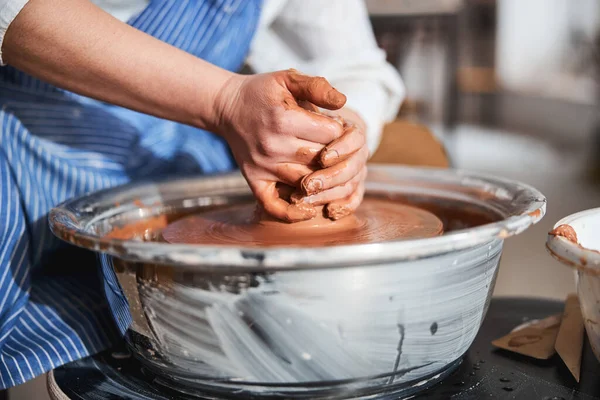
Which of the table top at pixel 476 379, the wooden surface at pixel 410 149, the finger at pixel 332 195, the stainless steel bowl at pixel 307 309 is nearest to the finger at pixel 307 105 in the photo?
the finger at pixel 332 195

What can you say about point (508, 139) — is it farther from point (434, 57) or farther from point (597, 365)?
point (597, 365)

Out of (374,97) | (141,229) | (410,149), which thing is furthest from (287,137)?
(410,149)

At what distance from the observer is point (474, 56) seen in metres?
6.61

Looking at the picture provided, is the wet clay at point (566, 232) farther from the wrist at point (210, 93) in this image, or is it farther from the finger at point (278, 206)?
the wrist at point (210, 93)

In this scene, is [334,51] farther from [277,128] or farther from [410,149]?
[277,128]

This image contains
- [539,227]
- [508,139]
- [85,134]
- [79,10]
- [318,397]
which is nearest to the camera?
[318,397]

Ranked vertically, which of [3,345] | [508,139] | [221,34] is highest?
[221,34]

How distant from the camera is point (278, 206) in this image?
82 centimetres

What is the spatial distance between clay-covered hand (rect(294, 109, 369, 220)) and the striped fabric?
0.87 ft

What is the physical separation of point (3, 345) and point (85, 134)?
0.41 metres

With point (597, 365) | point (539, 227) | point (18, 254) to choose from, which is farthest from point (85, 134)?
point (539, 227)

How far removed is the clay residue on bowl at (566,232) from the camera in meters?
0.70

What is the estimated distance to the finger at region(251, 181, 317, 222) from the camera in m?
0.81

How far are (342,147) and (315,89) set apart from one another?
0.09 m
